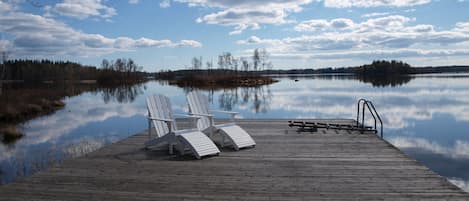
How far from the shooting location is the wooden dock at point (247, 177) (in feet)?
12.5

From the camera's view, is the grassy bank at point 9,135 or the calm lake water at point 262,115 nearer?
the calm lake water at point 262,115

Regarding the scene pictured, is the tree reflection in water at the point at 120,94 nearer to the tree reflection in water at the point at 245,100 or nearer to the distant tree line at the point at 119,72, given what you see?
the tree reflection in water at the point at 245,100

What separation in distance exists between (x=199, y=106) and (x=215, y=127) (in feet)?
2.58

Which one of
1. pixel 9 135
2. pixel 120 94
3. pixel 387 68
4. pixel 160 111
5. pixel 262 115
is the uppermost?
pixel 387 68

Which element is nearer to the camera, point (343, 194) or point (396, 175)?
point (343, 194)

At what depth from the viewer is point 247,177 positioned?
447 cm

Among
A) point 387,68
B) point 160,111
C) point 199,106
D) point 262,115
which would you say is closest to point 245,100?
point 262,115

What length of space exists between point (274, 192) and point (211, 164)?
58.7 inches

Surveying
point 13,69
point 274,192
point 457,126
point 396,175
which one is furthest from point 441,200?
point 13,69

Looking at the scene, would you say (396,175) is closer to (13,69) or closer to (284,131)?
(284,131)

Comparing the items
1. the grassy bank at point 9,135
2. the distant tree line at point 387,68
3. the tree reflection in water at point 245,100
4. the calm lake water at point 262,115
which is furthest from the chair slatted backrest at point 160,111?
the distant tree line at point 387,68

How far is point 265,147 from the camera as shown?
6.43 m

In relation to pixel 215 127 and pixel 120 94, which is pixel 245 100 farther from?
pixel 215 127

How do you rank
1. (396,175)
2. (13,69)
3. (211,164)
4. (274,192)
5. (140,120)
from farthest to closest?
(13,69) → (140,120) → (211,164) → (396,175) → (274,192)
